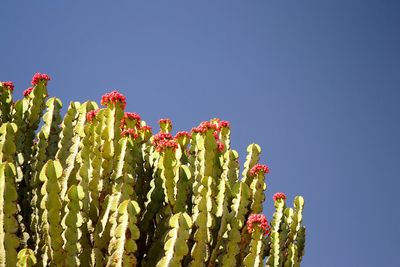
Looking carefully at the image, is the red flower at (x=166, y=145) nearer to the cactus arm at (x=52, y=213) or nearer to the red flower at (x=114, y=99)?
the red flower at (x=114, y=99)

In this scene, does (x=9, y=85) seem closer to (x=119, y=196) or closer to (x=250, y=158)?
(x=119, y=196)

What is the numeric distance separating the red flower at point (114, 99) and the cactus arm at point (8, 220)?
1.25m

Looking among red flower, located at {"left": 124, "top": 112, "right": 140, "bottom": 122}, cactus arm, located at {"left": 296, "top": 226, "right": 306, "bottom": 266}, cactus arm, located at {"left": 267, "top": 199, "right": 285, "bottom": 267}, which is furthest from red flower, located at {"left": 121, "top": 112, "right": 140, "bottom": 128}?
cactus arm, located at {"left": 296, "top": 226, "right": 306, "bottom": 266}

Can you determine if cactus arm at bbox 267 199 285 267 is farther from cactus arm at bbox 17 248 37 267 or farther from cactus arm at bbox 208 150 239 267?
cactus arm at bbox 17 248 37 267

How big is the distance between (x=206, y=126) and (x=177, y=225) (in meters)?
1.33

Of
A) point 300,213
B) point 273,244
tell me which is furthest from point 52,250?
point 300,213

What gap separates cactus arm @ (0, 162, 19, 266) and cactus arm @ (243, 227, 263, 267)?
2110 millimetres

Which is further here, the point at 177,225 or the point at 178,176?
the point at 178,176

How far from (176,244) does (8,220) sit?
53.7 inches

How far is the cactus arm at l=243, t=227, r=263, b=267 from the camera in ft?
17.9

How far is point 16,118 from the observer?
6285mm

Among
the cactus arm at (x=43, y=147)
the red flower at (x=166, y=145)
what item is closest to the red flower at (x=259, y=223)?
the red flower at (x=166, y=145)

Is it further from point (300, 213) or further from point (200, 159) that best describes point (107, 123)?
point (300, 213)

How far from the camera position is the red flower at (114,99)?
564 centimetres
